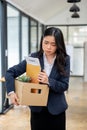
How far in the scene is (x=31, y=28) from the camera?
7.65 metres

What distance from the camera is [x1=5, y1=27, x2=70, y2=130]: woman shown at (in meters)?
1.55

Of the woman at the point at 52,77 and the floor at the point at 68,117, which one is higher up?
the woman at the point at 52,77

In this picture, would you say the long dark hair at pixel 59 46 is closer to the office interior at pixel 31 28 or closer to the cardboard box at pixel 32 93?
the cardboard box at pixel 32 93

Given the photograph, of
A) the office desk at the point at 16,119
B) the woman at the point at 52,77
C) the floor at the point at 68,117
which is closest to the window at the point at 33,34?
the floor at the point at 68,117

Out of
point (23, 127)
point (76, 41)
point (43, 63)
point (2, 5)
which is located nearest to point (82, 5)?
point (76, 41)

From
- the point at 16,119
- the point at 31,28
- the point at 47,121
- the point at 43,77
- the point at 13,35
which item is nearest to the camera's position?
the point at 43,77

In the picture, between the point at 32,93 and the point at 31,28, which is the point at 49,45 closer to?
the point at 32,93

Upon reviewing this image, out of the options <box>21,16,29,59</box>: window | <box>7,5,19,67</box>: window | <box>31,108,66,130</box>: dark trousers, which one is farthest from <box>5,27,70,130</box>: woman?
<box>21,16,29,59</box>: window

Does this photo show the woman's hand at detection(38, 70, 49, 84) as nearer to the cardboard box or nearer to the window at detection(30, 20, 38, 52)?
the cardboard box

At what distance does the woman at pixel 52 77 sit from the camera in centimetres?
155

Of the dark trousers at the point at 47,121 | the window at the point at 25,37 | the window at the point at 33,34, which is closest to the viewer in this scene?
the dark trousers at the point at 47,121

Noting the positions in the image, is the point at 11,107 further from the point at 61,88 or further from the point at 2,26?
the point at 61,88

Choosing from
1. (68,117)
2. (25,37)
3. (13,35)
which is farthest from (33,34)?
(68,117)

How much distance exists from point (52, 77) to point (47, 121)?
0.29 m
